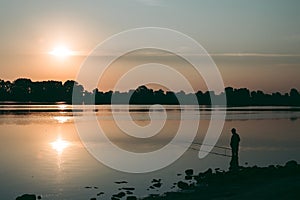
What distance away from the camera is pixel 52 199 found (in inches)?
724

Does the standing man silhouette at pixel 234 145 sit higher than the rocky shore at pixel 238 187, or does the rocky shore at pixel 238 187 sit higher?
the standing man silhouette at pixel 234 145

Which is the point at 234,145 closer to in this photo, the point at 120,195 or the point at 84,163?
the point at 120,195

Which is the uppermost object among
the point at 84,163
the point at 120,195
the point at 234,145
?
the point at 234,145

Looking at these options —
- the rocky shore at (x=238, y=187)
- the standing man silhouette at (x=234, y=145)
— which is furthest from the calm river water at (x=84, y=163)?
the standing man silhouette at (x=234, y=145)

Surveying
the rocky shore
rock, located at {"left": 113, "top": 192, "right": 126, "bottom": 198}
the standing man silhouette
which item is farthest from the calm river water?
the standing man silhouette

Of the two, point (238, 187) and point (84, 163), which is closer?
point (238, 187)

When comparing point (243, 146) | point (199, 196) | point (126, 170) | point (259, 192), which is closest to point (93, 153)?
point (126, 170)

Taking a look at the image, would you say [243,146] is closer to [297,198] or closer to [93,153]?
[93,153]

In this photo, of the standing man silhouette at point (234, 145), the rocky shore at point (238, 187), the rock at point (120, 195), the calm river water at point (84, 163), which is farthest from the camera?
the calm river water at point (84, 163)

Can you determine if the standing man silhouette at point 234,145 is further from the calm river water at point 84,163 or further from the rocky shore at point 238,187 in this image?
the calm river water at point 84,163

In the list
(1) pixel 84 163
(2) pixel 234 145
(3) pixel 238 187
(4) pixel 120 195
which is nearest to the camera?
(3) pixel 238 187

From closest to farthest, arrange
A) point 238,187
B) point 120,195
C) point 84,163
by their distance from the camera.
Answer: point 238,187
point 120,195
point 84,163

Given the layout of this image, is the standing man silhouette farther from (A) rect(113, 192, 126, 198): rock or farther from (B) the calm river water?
(A) rect(113, 192, 126, 198): rock

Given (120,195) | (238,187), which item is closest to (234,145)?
(238,187)
